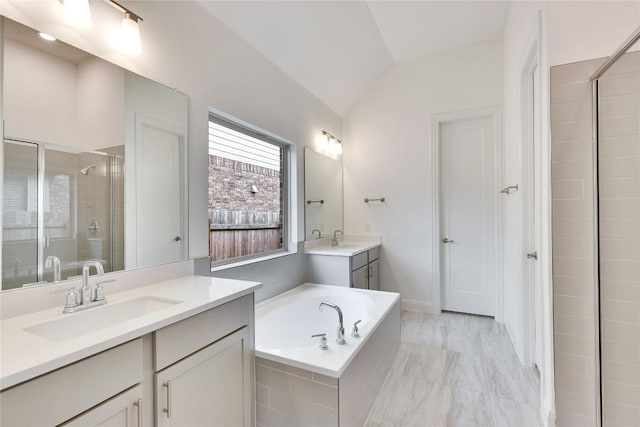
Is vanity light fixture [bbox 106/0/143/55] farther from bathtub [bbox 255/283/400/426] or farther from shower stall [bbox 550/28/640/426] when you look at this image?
shower stall [bbox 550/28/640/426]

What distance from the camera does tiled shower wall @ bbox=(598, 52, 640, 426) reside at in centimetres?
138

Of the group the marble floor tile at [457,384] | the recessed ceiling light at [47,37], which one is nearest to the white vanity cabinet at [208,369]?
the marble floor tile at [457,384]

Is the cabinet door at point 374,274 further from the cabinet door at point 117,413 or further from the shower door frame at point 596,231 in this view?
the cabinet door at point 117,413

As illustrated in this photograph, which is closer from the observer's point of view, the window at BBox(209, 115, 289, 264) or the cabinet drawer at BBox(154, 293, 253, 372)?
the cabinet drawer at BBox(154, 293, 253, 372)

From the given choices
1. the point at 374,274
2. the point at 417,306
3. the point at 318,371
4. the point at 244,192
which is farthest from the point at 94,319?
the point at 417,306

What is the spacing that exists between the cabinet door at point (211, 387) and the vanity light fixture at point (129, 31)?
1.50m

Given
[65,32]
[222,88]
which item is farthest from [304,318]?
[65,32]

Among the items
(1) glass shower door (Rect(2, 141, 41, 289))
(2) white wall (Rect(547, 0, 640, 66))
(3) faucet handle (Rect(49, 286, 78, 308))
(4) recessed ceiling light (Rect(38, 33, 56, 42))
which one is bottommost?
(3) faucet handle (Rect(49, 286, 78, 308))

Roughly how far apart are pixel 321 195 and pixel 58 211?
2.45m

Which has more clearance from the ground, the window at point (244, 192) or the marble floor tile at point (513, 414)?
the window at point (244, 192)

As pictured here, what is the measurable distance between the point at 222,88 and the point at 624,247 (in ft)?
8.08

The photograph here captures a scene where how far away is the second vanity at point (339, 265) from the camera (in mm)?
2980

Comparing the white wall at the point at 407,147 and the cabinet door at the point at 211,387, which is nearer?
the cabinet door at the point at 211,387

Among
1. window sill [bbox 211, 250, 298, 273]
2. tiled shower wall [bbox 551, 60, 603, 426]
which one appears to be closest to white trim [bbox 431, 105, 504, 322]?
window sill [bbox 211, 250, 298, 273]
